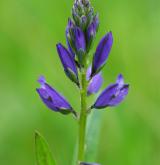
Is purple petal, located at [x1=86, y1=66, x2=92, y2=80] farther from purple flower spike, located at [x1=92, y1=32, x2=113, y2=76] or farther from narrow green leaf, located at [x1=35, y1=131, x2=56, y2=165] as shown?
narrow green leaf, located at [x1=35, y1=131, x2=56, y2=165]

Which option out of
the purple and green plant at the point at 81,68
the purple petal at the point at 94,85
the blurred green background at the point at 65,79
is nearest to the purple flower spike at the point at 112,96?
the purple and green plant at the point at 81,68

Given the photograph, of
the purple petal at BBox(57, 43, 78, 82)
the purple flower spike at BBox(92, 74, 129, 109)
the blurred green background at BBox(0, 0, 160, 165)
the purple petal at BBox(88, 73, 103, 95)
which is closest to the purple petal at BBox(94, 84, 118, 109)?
the purple flower spike at BBox(92, 74, 129, 109)

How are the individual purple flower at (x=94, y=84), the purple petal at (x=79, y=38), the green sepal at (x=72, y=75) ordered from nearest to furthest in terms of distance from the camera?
the purple petal at (x=79, y=38)
the green sepal at (x=72, y=75)
the individual purple flower at (x=94, y=84)

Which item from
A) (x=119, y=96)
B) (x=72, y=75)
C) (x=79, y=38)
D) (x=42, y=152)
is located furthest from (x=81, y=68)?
(x=42, y=152)

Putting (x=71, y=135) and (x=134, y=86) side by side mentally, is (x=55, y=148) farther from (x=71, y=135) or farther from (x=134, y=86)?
(x=134, y=86)

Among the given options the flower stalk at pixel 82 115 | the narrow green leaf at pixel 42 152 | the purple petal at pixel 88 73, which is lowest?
A: the narrow green leaf at pixel 42 152

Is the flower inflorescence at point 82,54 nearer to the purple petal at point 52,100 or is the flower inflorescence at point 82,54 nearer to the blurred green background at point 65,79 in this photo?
the purple petal at point 52,100

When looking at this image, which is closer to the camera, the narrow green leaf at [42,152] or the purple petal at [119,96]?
the narrow green leaf at [42,152]
